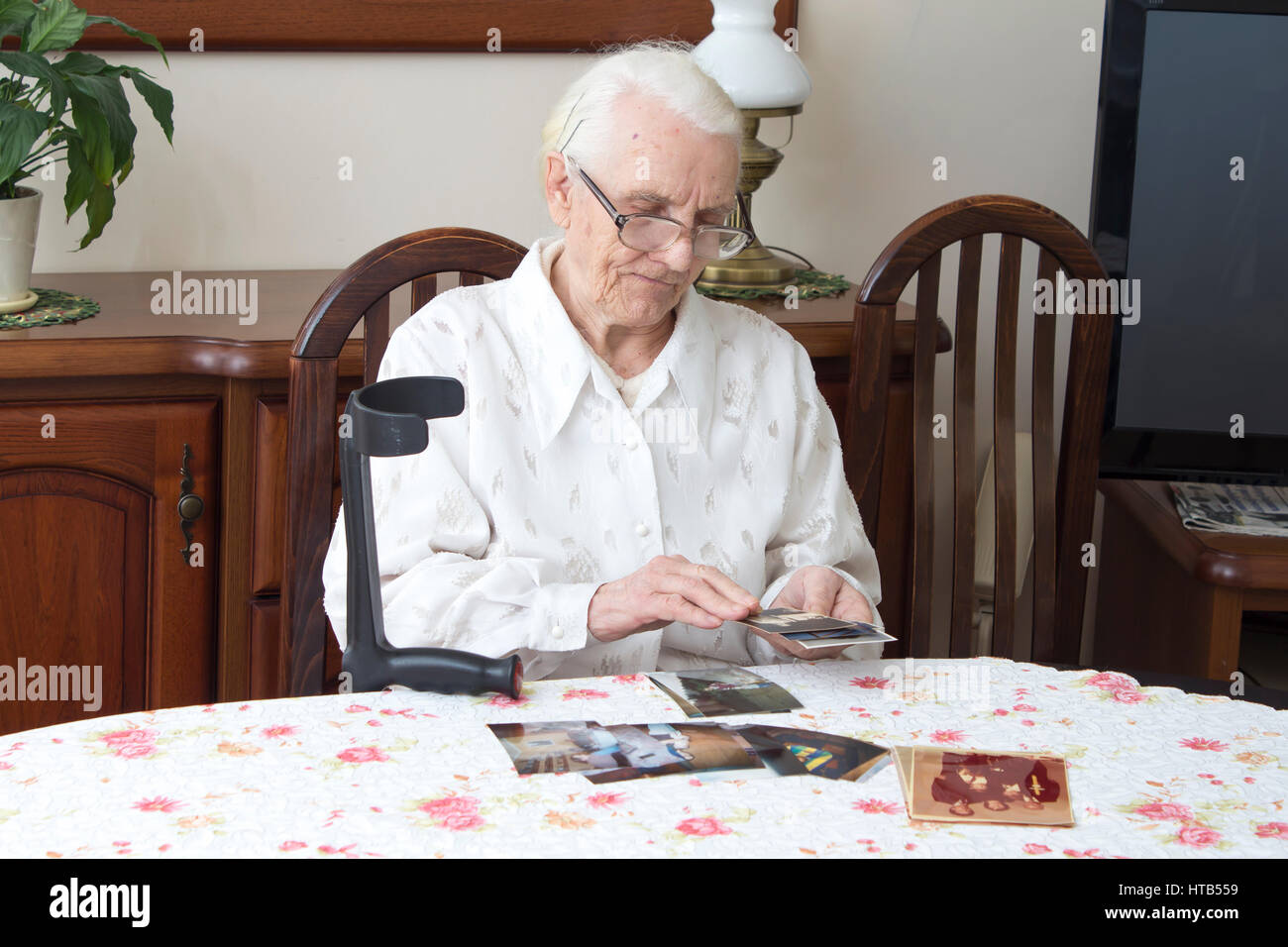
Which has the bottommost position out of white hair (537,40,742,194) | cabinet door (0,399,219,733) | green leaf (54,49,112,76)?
cabinet door (0,399,219,733)

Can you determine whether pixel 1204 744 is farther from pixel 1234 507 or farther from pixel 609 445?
pixel 1234 507

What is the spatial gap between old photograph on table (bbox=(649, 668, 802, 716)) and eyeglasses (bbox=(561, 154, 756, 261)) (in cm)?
49

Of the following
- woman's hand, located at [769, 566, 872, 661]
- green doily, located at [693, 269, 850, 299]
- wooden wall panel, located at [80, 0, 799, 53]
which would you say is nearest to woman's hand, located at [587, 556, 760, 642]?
woman's hand, located at [769, 566, 872, 661]

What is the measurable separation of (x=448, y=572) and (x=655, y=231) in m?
0.44

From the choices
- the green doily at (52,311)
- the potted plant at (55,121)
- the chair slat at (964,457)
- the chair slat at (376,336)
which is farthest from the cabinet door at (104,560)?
the chair slat at (964,457)

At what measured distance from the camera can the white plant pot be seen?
1.87 metres

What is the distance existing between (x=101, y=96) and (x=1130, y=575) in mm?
1782

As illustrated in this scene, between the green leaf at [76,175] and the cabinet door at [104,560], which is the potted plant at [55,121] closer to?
the green leaf at [76,175]

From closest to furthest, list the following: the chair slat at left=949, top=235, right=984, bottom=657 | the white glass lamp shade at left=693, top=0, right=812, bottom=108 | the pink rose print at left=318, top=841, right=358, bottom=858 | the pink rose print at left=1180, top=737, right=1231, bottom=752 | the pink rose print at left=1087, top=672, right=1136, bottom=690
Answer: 1. the pink rose print at left=318, top=841, right=358, bottom=858
2. the pink rose print at left=1180, top=737, right=1231, bottom=752
3. the pink rose print at left=1087, top=672, right=1136, bottom=690
4. the chair slat at left=949, top=235, right=984, bottom=657
5. the white glass lamp shade at left=693, top=0, right=812, bottom=108

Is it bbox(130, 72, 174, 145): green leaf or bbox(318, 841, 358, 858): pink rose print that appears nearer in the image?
bbox(318, 841, 358, 858): pink rose print

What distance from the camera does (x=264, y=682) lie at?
192 cm

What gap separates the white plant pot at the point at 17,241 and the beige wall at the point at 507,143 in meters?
0.31

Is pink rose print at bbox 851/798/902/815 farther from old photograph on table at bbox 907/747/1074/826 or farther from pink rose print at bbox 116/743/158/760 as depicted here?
pink rose print at bbox 116/743/158/760
